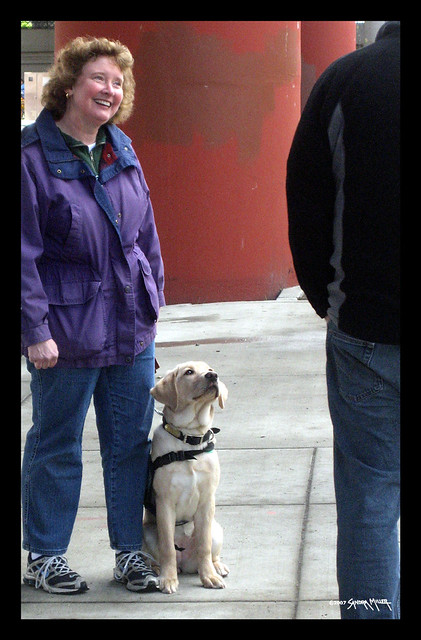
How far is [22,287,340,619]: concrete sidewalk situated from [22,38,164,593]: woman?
0.19 meters

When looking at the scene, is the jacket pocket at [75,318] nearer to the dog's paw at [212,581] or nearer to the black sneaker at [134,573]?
the black sneaker at [134,573]

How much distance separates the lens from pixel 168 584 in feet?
12.8

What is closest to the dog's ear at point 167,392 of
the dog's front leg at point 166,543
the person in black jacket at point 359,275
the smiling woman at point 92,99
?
the dog's front leg at point 166,543

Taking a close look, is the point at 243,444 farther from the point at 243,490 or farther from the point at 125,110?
the point at 125,110

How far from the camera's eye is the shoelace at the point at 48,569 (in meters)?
3.92

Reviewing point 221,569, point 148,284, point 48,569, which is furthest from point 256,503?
point 148,284

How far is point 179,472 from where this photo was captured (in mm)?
3945

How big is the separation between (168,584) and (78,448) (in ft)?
1.99

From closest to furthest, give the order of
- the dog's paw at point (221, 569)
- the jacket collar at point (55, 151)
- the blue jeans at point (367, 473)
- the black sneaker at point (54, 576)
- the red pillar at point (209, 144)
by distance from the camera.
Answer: the blue jeans at point (367, 473) < the jacket collar at point (55, 151) < the black sneaker at point (54, 576) < the dog's paw at point (221, 569) < the red pillar at point (209, 144)

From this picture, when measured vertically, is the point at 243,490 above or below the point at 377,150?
below
